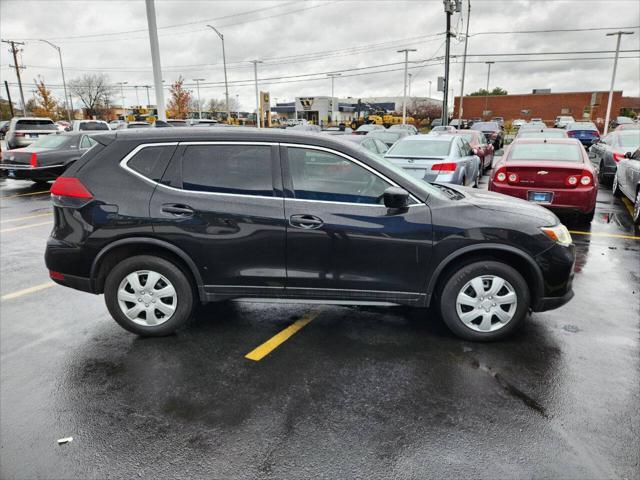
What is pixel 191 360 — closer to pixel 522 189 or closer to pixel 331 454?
pixel 331 454

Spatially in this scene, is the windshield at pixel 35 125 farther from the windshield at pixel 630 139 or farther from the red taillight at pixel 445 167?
the windshield at pixel 630 139

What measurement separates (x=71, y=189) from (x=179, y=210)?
1.01 metres

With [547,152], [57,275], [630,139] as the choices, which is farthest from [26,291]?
[630,139]

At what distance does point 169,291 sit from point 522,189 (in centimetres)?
607

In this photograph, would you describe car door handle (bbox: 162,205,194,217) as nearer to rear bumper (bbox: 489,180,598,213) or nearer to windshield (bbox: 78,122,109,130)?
rear bumper (bbox: 489,180,598,213)

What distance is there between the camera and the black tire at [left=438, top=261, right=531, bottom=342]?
3.96 meters

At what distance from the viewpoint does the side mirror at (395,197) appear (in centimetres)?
378

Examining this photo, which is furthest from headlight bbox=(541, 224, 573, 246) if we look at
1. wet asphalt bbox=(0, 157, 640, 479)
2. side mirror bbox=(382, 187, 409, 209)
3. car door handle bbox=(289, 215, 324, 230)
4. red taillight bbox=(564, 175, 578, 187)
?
red taillight bbox=(564, 175, 578, 187)

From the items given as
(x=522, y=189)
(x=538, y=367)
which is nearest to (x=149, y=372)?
(x=538, y=367)

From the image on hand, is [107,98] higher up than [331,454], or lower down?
higher up

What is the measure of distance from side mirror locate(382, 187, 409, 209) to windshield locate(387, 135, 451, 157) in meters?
6.13

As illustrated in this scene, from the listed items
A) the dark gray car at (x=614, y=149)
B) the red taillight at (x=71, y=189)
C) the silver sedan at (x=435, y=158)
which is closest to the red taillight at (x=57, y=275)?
the red taillight at (x=71, y=189)

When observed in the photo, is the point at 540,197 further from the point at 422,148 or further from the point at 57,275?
the point at 57,275

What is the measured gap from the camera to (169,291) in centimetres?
410
